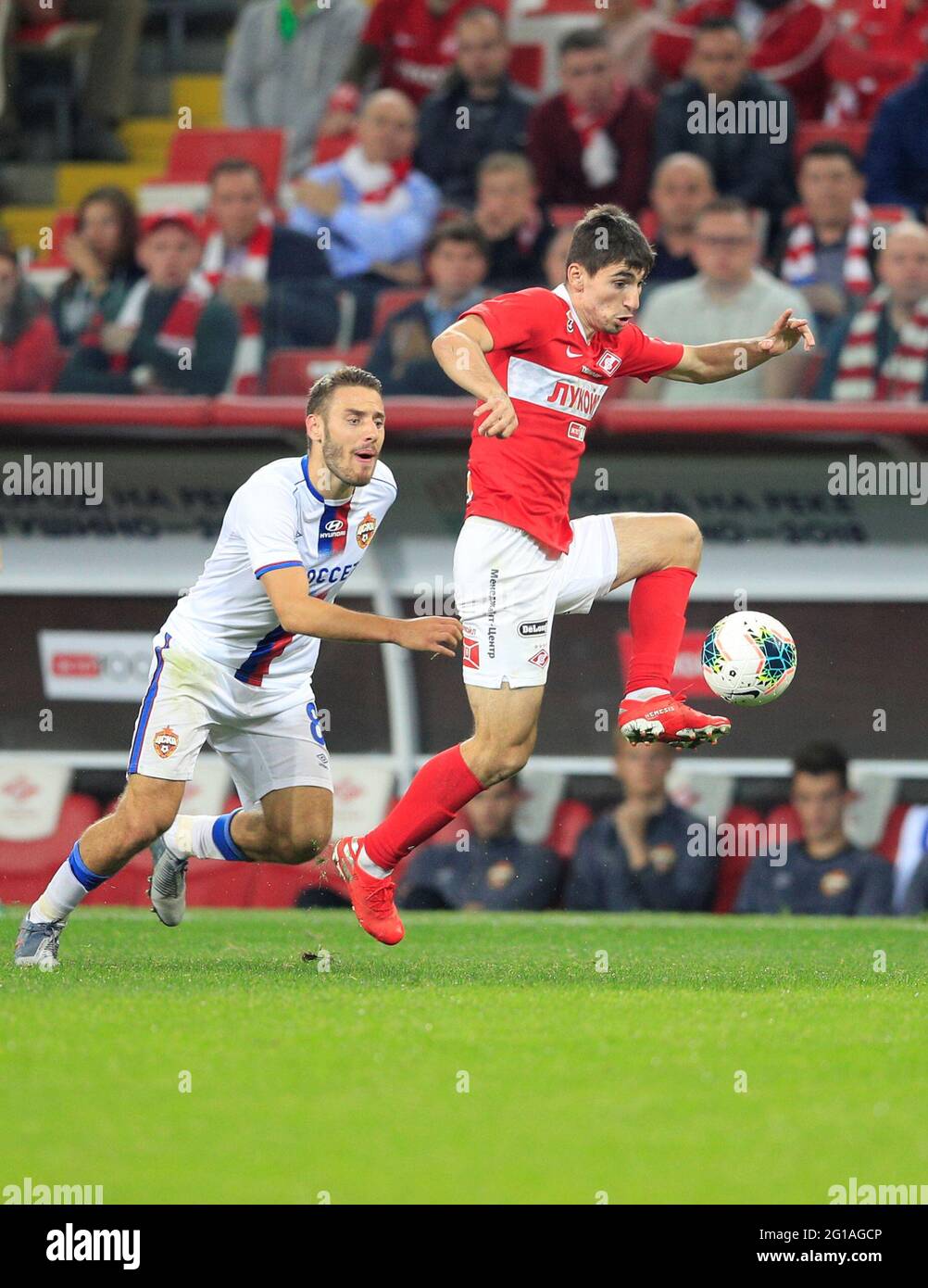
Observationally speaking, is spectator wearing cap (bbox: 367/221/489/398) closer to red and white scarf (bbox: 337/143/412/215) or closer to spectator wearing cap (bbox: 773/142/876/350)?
red and white scarf (bbox: 337/143/412/215)

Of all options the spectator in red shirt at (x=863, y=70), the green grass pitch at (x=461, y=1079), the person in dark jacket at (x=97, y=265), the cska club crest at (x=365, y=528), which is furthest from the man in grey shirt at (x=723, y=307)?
the green grass pitch at (x=461, y=1079)

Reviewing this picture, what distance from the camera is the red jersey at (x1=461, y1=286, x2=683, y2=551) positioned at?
5.98 m

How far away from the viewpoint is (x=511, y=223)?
1088 cm

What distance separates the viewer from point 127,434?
9.98 metres

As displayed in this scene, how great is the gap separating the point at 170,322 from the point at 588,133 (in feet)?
9.62

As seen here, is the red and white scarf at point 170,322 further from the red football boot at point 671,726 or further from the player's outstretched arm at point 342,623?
the red football boot at point 671,726

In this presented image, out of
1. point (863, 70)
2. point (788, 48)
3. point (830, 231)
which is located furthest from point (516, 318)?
point (863, 70)

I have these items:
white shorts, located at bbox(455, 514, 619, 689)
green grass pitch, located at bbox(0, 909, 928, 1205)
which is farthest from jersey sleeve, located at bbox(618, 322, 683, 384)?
green grass pitch, located at bbox(0, 909, 928, 1205)

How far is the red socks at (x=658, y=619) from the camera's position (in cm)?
615

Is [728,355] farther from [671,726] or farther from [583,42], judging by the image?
[583,42]

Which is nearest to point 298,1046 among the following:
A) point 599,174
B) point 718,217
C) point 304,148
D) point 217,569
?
point 217,569

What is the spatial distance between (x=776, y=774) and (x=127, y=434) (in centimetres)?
387

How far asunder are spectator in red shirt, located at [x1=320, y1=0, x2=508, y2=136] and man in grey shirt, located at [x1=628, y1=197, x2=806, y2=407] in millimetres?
3452
